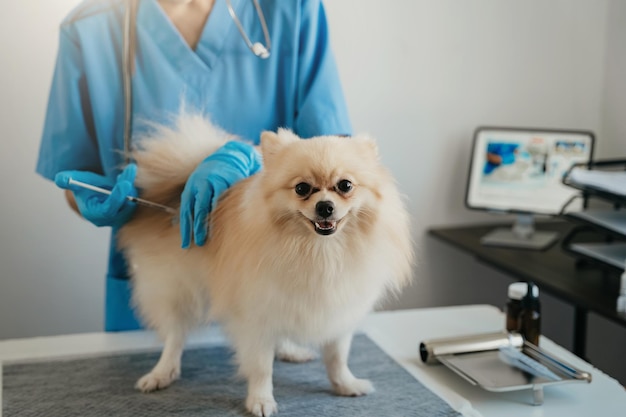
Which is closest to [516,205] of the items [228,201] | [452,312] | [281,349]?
[452,312]

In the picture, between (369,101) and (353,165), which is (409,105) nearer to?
(369,101)

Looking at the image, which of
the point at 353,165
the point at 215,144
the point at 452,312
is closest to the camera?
the point at 353,165

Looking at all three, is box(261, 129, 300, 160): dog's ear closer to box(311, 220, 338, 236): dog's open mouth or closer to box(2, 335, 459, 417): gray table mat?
box(311, 220, 338, 236): dog's open mouth

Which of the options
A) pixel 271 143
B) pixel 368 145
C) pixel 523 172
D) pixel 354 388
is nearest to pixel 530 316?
pixel 354 388

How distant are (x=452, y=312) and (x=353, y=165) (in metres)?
0.68

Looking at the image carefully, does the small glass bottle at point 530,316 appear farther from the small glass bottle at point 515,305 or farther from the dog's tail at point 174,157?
the dog's tail at point 174,157

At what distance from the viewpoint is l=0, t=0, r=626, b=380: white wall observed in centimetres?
215

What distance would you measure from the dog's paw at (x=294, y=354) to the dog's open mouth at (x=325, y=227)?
0.44 metres

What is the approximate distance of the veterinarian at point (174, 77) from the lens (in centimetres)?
155

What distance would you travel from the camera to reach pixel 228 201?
1.22m

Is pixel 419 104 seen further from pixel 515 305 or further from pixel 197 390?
pixel 197 390

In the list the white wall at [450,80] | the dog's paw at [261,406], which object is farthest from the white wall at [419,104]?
the dog's paw at [261,406]

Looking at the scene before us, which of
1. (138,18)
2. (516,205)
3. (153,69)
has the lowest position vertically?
(516,205)

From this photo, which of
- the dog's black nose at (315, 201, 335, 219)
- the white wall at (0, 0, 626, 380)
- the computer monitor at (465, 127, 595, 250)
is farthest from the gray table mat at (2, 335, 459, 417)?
the computer monitor at (465, 127, 595, 250)
